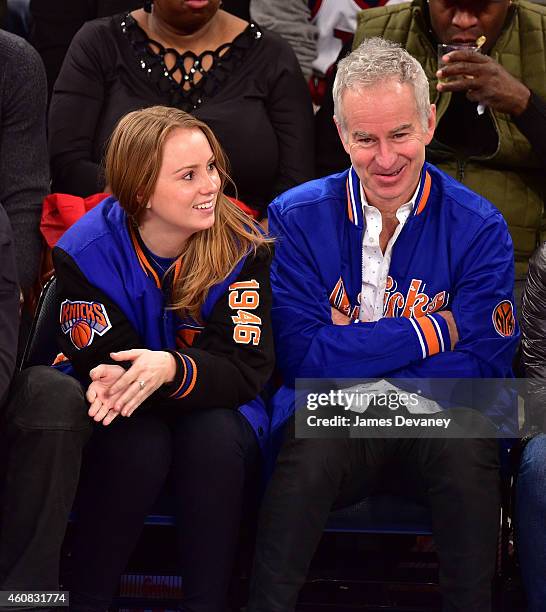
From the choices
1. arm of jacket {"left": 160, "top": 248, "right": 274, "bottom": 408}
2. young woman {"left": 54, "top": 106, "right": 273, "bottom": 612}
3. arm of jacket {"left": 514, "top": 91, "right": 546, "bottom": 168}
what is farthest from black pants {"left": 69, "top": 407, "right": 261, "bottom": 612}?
arm of jacket {"left": 514, "top": 91, "right": 546, "bottom": 168}

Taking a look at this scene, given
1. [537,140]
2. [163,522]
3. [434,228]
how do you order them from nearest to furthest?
1. [163,522]
2. [434,228]
3. [537,140]

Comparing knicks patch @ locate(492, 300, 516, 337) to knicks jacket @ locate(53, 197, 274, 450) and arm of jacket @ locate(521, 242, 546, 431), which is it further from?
knicks jacket @ locate(53, 197, 274, 450)

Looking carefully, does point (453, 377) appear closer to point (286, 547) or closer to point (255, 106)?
point (286, 547)

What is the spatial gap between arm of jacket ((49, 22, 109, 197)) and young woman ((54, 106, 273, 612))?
0.62m

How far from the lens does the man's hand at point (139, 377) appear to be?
7.88 ft

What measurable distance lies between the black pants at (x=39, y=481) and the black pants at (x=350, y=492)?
17.1 inches

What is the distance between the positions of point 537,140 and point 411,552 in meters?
1.24

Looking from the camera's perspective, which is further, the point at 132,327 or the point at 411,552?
the point at 411,552

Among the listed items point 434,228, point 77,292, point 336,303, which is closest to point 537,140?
point 434,228

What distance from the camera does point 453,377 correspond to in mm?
2631

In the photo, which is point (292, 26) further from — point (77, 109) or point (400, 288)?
point (400, 288)

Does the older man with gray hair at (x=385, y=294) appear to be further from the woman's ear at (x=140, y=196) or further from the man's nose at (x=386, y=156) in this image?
the woman's ear at (x=140, y=196)

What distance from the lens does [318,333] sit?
8.78 feet

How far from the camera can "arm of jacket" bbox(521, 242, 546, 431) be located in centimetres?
265
